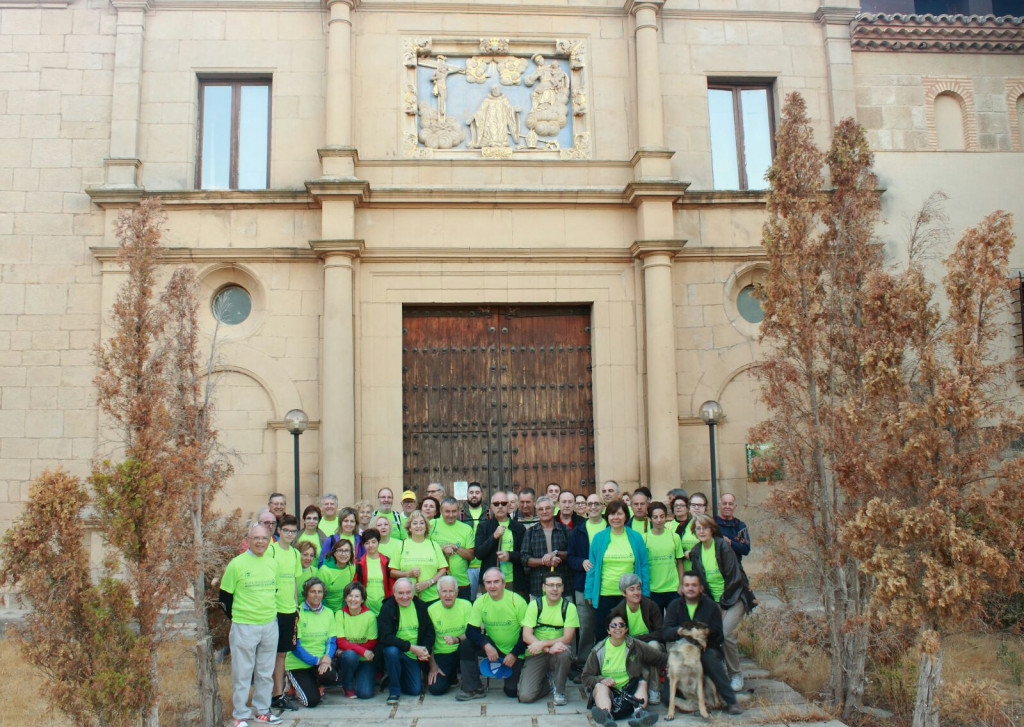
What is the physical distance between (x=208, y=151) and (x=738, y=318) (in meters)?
8.38

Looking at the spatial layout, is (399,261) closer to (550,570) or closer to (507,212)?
(507,212)

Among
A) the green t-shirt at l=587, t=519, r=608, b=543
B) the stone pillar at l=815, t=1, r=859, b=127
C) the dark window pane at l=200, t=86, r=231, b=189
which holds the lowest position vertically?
the green t-shirt at l=587, t=519, r=608, b=543

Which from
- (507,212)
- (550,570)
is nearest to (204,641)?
(550,570)

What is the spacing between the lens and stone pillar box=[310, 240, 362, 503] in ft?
39.5

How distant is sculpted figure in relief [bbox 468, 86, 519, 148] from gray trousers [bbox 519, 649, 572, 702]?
790 cm

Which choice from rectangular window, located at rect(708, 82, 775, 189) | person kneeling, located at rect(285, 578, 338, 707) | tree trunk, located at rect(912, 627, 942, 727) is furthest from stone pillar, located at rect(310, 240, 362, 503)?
tree trunk, located at rect(912, 627, 942, 727)

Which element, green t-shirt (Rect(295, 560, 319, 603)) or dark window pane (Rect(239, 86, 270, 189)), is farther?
dark window pane (Rect(239, 86, 270, 189))

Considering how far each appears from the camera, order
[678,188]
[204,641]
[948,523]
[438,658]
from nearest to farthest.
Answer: [948,523]
[204,641]
[438,658]
[678,188]

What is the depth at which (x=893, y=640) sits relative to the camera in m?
7.54

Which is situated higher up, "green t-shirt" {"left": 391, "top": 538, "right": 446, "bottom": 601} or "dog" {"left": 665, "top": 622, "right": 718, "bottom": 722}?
"green t-shirt" {"left": 391, "top": 538, "right": 446, "bottom": 601}

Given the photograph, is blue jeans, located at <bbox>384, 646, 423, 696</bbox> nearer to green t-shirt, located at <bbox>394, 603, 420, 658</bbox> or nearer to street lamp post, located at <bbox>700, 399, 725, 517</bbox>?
green t-shirt, located at <bbox>394, 603, 420, 658</bbox>

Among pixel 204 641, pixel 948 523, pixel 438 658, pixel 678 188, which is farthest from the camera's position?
pixel 678 188

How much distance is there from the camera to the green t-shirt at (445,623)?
27.8 ft

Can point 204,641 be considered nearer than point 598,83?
Yes
